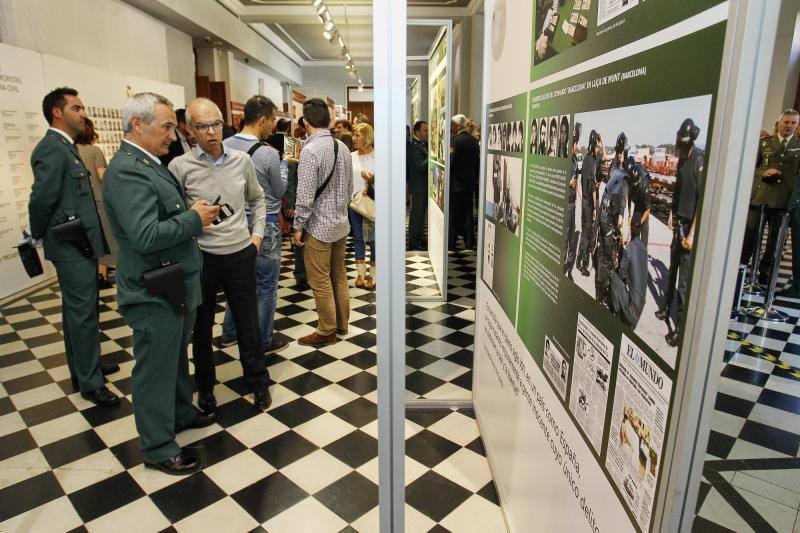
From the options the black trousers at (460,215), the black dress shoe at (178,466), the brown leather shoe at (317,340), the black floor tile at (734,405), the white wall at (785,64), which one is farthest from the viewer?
the white wall at (785,64)

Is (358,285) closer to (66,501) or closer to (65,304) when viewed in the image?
(65,304)

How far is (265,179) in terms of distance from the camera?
3.27 m

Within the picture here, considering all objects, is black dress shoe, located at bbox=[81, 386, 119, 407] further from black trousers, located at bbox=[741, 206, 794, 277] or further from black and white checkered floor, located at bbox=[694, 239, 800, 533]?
black trousers, located at bbox=[741, 206, 794, 277]

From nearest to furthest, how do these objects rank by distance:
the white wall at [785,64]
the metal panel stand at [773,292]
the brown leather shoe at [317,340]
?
1. the brown leather shoe at [317,340]
2. the metal panel stand at [773,292]
3. the white wall at [785,64]

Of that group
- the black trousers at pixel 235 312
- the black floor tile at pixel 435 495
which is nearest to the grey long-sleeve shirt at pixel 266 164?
the black trousers at pixel 235 312

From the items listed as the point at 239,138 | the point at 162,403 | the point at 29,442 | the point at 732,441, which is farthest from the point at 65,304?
the point at 732,441

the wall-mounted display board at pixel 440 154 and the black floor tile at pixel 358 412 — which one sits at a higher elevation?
the wall-mounted display board at pixel 440 154

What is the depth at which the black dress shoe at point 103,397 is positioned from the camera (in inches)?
115

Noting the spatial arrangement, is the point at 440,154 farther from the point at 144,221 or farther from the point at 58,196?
the point at 144,221

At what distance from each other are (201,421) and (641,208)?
2537mm

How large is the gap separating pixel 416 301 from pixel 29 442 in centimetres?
319

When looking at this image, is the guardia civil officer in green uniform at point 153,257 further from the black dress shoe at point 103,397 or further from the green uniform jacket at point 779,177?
the green uniform jacket at point 779,177

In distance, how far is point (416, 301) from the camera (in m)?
4.91

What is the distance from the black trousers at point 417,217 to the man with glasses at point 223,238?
421 centimetres
